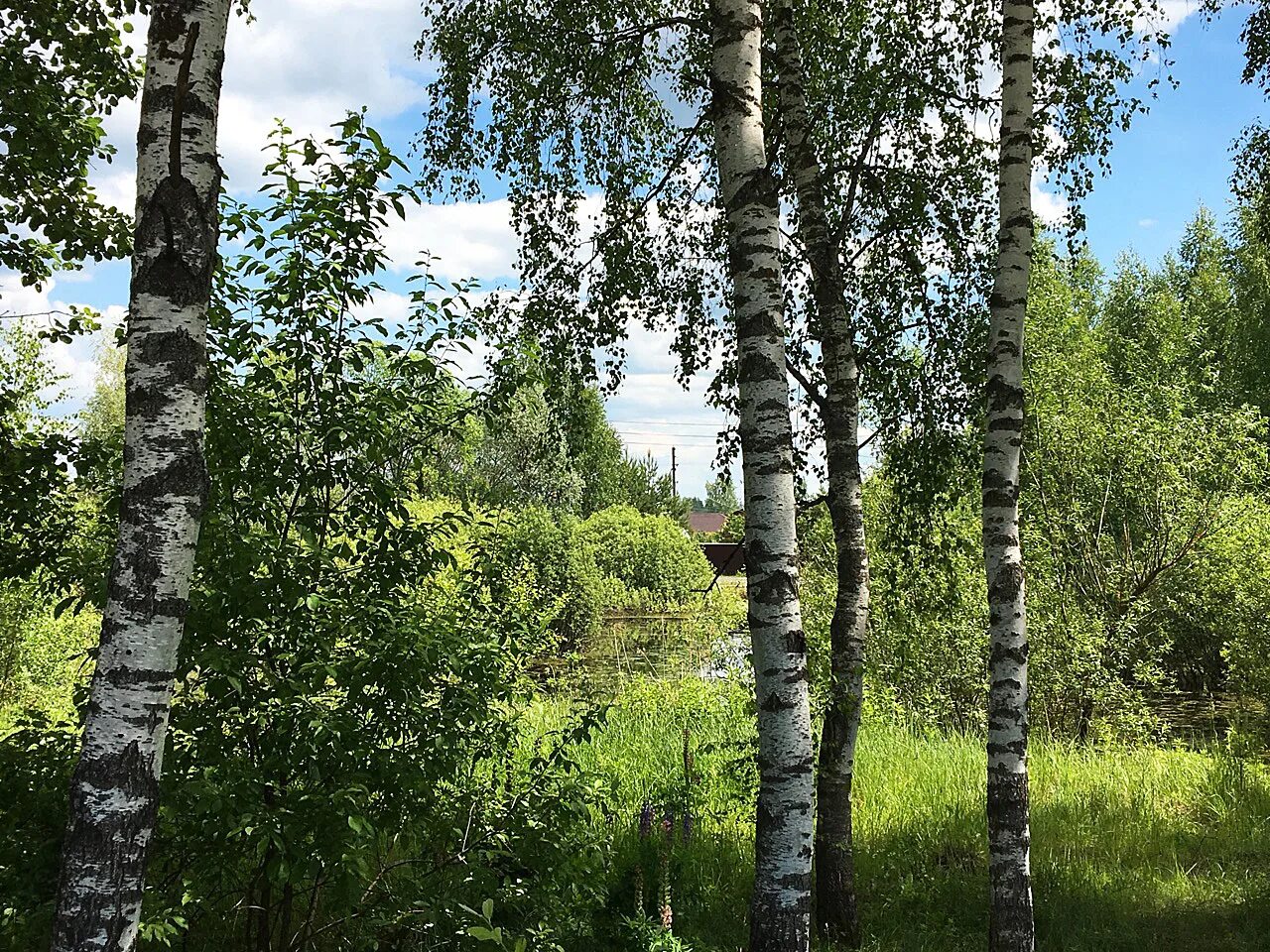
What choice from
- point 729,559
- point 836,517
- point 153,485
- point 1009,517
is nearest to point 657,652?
point 836,517

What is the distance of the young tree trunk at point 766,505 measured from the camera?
309cm

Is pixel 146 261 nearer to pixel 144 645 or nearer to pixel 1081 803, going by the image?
pixel 144 645

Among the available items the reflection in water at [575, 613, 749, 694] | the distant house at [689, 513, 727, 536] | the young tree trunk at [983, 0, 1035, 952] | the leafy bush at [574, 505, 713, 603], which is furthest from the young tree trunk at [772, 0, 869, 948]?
the distant house at [689, 513, 727, 536]

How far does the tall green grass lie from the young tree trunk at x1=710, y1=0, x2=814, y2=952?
1.25 meters

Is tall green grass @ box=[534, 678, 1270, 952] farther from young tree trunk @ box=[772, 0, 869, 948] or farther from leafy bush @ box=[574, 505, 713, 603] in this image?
leafy bush @ box=[574, 505, 713, 603]

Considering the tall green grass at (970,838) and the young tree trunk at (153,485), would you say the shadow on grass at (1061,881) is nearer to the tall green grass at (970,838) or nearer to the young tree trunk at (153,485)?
the tall green grass at (970,838)

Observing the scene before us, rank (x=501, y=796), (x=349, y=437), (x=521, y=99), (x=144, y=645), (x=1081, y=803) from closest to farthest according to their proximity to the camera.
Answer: (x=144, y=645) → (x=349, y=437) → (x=501, y=796) → (x=521, y=99) → (x=1081, y=803)

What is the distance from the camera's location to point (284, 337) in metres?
3.42

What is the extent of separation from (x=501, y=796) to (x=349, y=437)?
1634mm

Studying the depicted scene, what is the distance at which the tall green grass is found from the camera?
534 centimetres

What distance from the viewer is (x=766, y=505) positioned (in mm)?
3164

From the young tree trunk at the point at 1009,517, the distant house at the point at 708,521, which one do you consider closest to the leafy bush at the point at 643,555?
the young tree trunk at the point at 1009,517

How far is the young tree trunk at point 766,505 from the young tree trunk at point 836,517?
1641 millimetres

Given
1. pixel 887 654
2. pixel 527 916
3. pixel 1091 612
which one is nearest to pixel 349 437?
pixel 527 916
